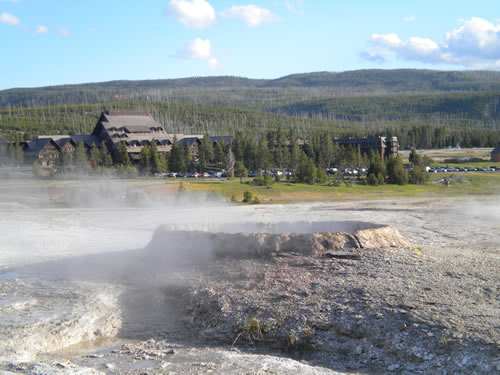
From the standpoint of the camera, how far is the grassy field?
2085 inches

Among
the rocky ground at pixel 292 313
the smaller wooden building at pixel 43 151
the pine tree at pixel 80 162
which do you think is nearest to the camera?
the rocky ground at pixel 292 313

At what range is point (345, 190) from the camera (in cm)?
6234

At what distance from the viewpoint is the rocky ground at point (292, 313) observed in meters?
10.4

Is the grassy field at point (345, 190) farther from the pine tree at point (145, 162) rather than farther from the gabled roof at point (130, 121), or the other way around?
the gabled roof at point (130, 121)

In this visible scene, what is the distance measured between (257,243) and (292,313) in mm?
5142

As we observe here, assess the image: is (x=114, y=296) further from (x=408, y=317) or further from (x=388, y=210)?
(x=388, y=210)

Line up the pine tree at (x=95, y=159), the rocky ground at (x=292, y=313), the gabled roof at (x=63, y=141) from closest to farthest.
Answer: the rocky ground at (x=292, y=313) → the pine tree at (x=95, y=159) → the gabled roof at (x=63, y=141)

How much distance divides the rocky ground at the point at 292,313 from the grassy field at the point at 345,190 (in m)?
33.0

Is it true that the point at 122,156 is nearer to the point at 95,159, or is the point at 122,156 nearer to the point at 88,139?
the point at 95,159

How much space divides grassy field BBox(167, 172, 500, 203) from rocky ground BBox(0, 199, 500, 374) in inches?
1300

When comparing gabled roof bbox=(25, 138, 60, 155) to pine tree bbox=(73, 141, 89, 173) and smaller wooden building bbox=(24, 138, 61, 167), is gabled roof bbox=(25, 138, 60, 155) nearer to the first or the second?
smaller wooden building bbox=(24, 138, 61, 167)

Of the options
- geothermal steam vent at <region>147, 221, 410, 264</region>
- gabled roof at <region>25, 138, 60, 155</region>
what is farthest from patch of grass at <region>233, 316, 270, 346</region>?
gabled roof at <region>25, 138, 60, 155</region>

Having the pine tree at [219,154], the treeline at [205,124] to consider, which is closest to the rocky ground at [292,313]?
the pine tree at [219,154]

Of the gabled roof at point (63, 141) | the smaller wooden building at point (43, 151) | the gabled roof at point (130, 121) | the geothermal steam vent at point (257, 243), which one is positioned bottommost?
the geothermal steam vent at point (257, 243)
